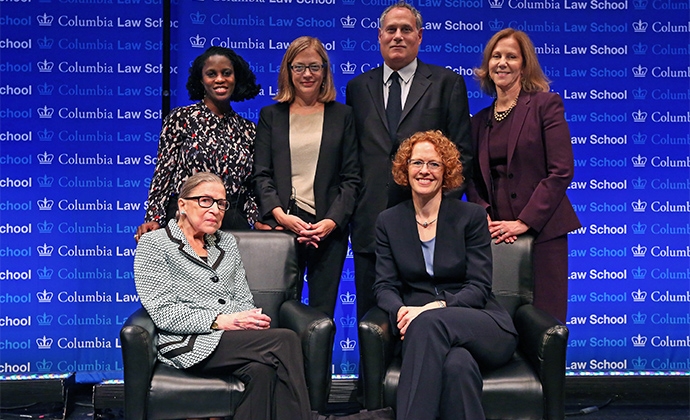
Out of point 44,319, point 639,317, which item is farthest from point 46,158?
point 639,317

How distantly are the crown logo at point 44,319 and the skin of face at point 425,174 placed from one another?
2443 millimetres

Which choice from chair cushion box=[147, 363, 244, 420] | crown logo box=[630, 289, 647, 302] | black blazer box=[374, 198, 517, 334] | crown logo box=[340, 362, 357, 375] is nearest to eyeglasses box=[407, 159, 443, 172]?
black blazer box=[374, 198, 517, 334]

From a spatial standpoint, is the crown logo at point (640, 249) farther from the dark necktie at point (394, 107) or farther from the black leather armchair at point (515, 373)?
the dark necktie at point (394, 107)

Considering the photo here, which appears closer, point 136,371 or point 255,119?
point 136,371

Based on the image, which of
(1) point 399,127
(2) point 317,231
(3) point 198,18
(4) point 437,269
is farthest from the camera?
(3) point 198,18

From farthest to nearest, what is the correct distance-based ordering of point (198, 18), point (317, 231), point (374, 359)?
point (198, 18)
point (317, 231)
point (374, 359)

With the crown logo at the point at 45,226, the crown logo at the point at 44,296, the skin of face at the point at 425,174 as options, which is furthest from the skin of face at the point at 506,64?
the crown logo at the point at 44,296

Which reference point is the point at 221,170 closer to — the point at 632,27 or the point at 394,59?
the point at 394,59

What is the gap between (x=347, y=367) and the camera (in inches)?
172

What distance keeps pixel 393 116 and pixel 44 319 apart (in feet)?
7.89

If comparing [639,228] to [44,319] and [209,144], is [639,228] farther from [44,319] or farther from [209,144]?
[44,319]

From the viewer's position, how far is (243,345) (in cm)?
275

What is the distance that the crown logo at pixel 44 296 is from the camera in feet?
13.9

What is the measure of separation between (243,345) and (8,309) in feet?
7.01
